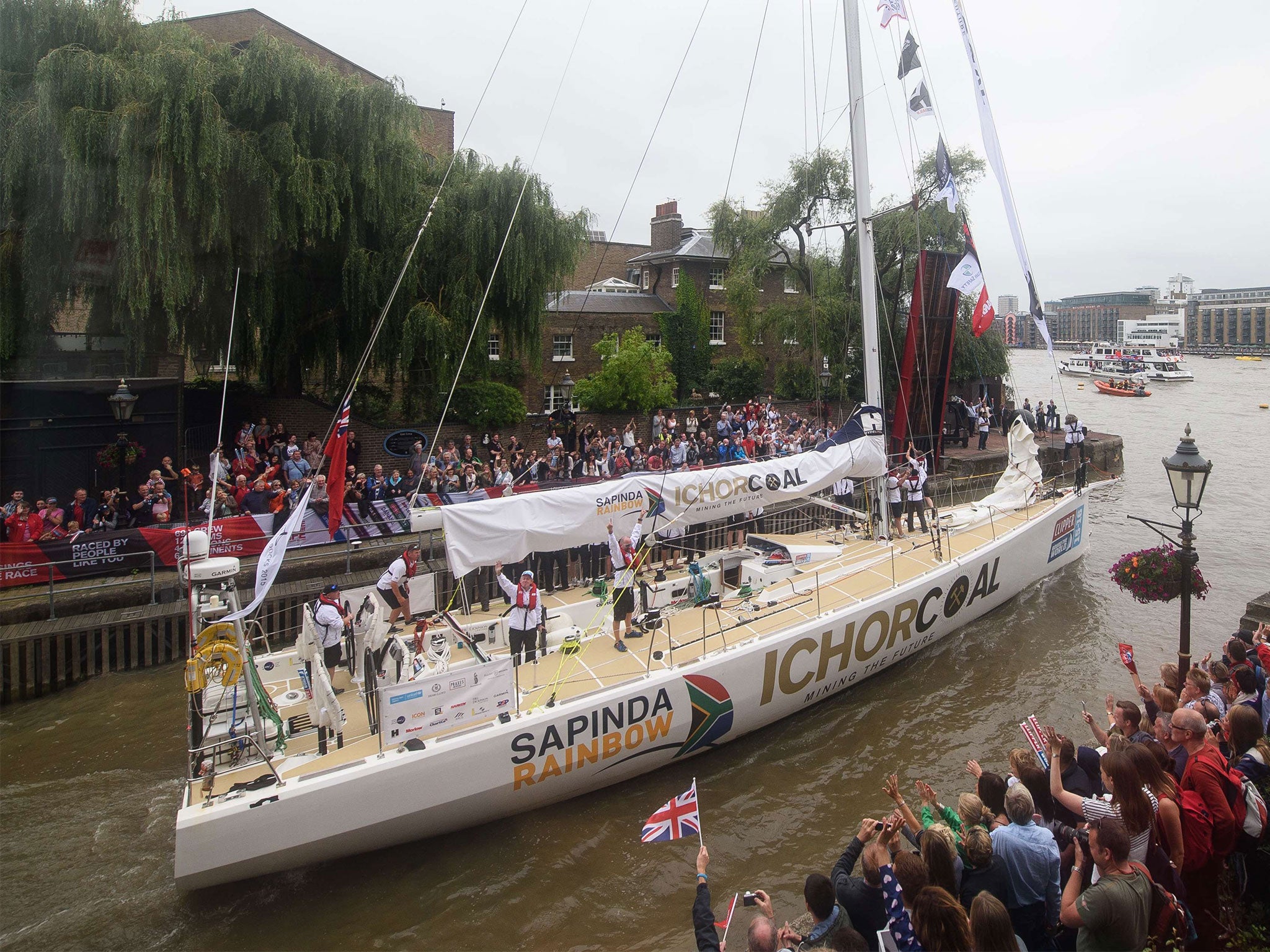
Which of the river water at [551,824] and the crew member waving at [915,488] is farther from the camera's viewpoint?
the crew member waving at [915,488]

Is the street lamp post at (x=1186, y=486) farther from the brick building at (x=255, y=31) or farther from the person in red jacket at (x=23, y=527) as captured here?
the brick building at (x=255, y=31)

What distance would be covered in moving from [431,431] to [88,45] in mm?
10568

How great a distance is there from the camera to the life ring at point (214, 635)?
7.41 m

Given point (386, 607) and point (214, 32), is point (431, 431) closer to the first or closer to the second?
point (386, 607)

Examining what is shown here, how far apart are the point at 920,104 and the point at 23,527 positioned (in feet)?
52.0

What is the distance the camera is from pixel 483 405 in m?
22.6

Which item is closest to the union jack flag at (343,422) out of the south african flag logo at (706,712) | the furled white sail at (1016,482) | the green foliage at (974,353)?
the south african flag logo at (706,712)

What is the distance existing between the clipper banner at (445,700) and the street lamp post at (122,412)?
1058 cm

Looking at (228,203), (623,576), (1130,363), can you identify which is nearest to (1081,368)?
(1130,363)

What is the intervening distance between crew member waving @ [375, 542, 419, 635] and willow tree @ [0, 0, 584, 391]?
821 centimetres

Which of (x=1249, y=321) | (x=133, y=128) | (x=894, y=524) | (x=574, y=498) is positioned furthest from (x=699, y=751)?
(x=1249, y=321)

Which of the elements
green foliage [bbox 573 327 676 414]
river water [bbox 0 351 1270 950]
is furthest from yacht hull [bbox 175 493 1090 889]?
green foliage [bbox 573 327 676 414]

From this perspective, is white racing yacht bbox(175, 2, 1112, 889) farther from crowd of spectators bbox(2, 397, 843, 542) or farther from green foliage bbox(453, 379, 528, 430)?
green foliage bbox(453, 379, 528, 430)

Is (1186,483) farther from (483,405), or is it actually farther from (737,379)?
(737,379)
